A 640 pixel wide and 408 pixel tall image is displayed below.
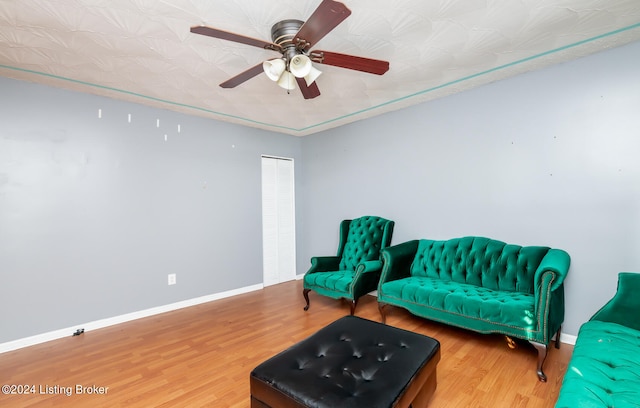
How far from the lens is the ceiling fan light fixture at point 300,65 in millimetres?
1715

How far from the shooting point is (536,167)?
2650 millimetres

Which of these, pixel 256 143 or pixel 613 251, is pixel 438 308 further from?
pixel 256 143

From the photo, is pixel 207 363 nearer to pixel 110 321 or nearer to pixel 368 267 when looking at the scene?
pixel 110 321

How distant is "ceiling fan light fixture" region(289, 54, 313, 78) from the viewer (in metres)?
1.71

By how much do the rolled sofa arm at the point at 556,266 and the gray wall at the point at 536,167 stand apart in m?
0.23

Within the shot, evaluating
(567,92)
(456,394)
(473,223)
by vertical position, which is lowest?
(456,394)

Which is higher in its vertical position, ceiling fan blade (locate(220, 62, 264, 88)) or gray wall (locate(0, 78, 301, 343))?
ceiling fan blade (locate(220, 62, 264, 88))

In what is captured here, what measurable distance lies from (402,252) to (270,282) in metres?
2.31

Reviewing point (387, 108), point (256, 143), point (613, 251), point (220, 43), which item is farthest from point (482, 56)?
point (256, 143)

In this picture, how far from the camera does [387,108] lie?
11.8ft

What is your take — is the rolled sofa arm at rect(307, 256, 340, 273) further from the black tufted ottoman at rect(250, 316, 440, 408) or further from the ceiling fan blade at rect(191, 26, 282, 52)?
the ceiling fan blade at rect(191, 26, 282, 52)

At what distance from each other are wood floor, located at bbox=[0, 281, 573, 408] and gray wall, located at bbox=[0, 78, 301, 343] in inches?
16.3

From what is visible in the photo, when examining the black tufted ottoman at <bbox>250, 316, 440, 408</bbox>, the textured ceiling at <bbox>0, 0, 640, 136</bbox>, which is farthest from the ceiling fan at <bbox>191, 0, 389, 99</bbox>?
the black tufted ottoman at <bbox>250, 316, 440, 408</bbox>

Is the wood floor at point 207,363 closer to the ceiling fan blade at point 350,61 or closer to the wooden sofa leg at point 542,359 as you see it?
the wooden sofa leg at point 542,359
